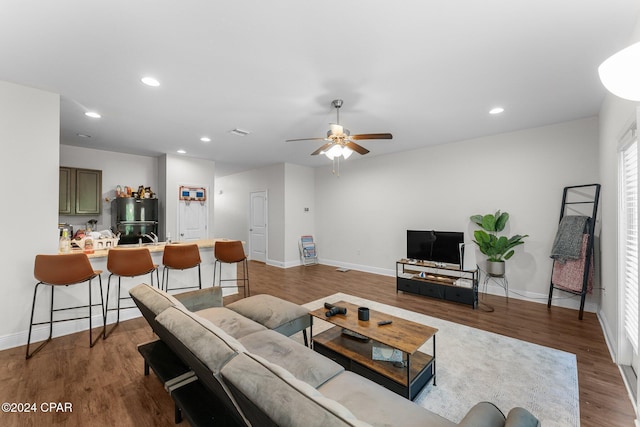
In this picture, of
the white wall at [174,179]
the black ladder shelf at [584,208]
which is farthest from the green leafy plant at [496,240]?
the white wall at [174,179]

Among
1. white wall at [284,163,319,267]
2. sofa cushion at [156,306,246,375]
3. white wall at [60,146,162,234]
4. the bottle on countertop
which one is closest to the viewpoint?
sofa cushion at [156,306,246,375]

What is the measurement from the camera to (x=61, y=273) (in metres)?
2.70

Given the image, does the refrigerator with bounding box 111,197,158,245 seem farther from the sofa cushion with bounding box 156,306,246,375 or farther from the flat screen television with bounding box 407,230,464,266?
the flat screen television with bounding box 407,230,464,266

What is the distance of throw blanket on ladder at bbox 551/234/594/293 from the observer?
357 centimetres

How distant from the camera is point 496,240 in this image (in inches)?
167

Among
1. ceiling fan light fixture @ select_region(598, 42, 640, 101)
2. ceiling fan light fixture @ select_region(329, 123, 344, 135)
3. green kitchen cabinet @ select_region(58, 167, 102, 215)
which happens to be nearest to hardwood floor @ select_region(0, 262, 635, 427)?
ceiling fan light fixture @ select_region(598, 42, 640, 101)

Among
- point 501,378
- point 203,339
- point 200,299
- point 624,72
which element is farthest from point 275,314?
point 624,72

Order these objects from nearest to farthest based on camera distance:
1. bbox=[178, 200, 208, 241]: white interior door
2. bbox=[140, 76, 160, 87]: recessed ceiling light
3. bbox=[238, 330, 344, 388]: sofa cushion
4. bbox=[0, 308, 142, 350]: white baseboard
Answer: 1. bbox=[238, 330, 344, 388]: sofa cushion
2. bbox=[140, 76, 160, 87]: recessed ceiling light
3. bbox=[0, 308, 142, 350]: white baseboard
4. bbox=[178, 200, 208, 241]: white interior door

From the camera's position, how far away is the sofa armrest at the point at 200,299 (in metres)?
2.62

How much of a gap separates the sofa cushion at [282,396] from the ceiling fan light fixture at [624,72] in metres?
1.60

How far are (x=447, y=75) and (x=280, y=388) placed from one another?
3003mm

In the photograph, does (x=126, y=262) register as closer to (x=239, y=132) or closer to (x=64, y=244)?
(x=64, y=244)

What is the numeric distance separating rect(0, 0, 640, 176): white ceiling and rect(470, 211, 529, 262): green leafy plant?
1.52 metres

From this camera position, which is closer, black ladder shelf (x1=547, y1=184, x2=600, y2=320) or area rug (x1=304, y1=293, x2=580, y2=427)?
area rug (x1=304, y1=293, x2=580, y2=427)
